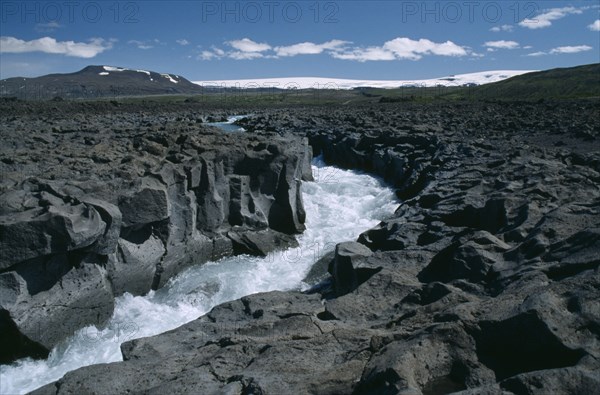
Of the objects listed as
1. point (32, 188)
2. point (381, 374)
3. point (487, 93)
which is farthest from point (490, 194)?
point (487, 93)

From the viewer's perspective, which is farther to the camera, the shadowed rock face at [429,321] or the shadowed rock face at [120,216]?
the shadowed rock face at [120,216]

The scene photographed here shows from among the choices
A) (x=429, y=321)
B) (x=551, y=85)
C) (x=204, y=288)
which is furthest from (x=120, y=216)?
(x=551, y=85)

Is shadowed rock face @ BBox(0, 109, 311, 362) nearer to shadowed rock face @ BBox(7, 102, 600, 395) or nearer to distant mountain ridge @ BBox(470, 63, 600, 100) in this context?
shadowed rock face @ BBox(7, 102, 600, 395)

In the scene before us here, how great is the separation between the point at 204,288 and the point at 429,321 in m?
8.96

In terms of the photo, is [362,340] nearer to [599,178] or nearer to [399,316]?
[399,316]

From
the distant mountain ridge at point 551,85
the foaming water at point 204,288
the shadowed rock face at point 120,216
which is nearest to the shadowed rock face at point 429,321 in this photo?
the shadowed rock face at point 120,216

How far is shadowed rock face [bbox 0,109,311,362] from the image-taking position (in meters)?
11.5

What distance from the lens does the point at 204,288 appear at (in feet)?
50.2

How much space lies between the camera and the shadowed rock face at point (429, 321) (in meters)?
6.55

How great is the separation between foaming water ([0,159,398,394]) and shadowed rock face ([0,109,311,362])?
387mm

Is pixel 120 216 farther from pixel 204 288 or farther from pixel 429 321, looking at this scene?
pixel 429 321

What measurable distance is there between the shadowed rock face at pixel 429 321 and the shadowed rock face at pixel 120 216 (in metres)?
1.17

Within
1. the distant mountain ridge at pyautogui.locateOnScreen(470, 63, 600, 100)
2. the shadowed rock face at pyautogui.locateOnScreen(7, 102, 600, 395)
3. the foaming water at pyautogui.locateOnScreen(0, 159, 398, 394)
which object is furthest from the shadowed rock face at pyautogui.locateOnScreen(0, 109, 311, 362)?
the distant mountain ridge at pyautogui.locateOnScreen(470, 63, 600, 100)

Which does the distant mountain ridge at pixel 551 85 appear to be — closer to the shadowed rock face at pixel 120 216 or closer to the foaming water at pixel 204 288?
the foaming water at pixel 204 288
